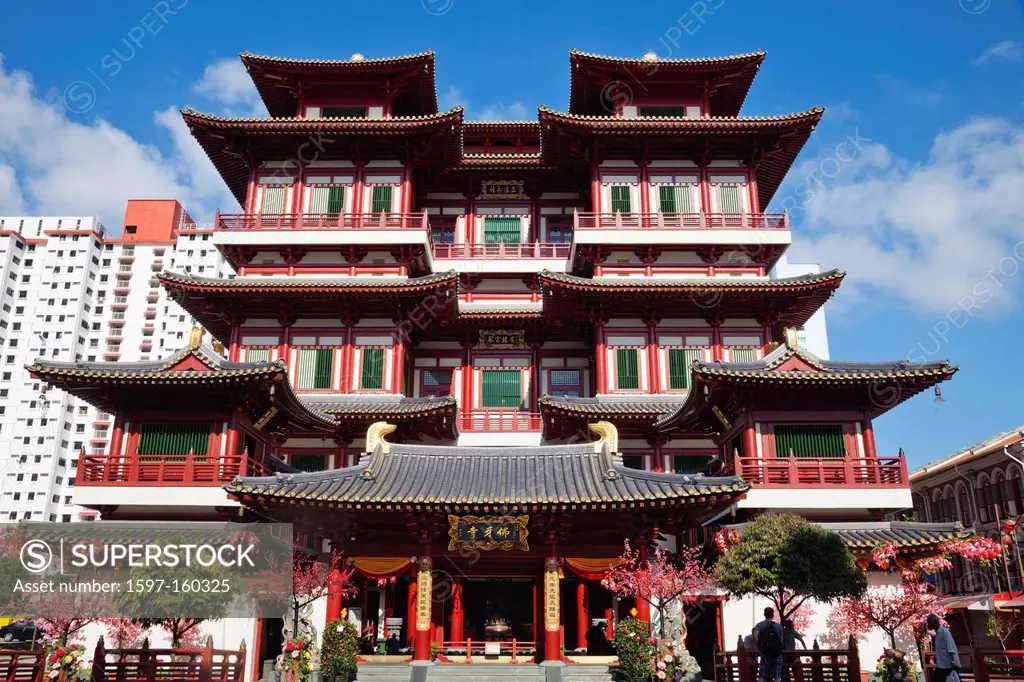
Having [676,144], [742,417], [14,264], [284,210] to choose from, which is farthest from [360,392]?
[14,264]

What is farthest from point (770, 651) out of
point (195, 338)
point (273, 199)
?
point (273, 199)

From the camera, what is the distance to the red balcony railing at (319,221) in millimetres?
35812

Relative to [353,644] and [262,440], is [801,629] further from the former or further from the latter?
[262,440]

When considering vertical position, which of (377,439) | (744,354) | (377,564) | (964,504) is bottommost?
(377,564)

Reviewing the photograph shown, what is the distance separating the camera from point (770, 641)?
17.5 meters

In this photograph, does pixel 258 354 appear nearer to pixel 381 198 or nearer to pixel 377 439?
pixel 381 198

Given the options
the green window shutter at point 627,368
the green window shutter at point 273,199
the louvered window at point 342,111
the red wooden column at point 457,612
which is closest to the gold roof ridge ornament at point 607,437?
the red wooden column at point 457,612

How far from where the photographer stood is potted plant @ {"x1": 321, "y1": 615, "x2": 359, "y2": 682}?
20172mm

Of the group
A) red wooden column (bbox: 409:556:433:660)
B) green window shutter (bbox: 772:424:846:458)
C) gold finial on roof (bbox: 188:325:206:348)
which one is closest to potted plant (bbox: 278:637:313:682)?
red wooden column (bbox: 409:556:433:660)

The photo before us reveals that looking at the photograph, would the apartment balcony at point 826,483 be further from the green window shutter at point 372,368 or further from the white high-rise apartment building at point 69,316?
the white high-rise apartment building at point 69,316

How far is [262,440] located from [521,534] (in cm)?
1288

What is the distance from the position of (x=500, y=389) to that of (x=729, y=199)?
1396 cm

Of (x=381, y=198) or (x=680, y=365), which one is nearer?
(x=680, y=365)

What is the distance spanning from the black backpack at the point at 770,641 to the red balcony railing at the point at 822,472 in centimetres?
803
